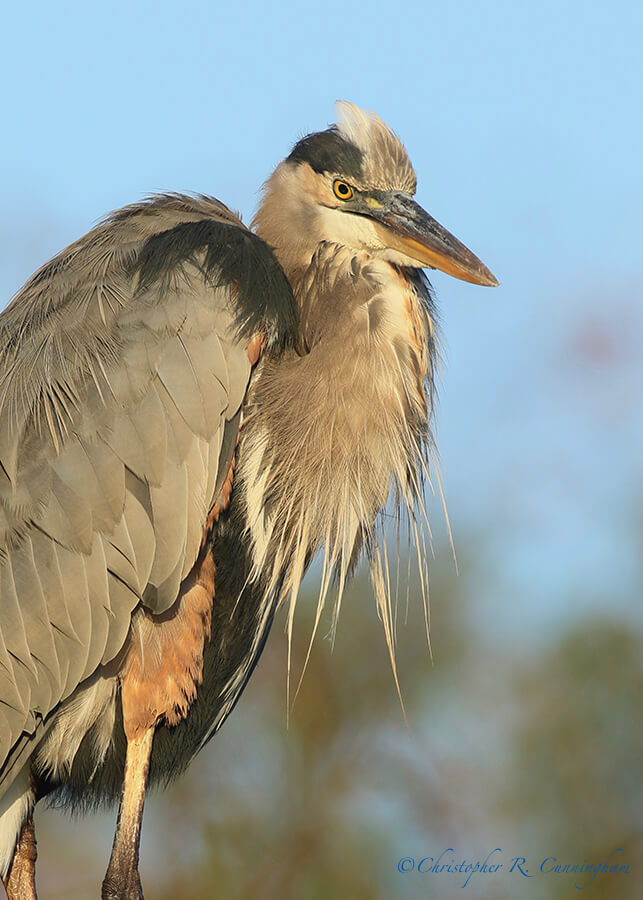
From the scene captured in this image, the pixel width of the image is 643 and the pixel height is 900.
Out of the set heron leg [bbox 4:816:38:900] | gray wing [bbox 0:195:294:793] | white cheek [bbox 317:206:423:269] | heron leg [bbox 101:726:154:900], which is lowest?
heron leg [bbox 4:816:38:900]

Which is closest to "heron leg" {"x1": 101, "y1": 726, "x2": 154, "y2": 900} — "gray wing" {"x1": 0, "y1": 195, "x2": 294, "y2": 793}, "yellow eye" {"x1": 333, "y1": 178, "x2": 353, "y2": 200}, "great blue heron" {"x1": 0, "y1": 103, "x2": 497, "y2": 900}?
"great blue heron" {"x1": 0, "y1": 103, "x2": 497, "y2": 900}

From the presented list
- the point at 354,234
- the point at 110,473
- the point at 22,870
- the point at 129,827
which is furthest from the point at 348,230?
the point at 22,870

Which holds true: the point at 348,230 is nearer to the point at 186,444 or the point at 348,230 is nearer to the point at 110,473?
the point at 186,444

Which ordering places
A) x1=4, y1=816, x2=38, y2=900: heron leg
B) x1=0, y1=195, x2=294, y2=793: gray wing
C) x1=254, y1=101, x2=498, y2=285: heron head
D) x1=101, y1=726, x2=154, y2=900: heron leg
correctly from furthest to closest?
x1=4, y1=816, x2=38, y2=900: heron leg < x1=254, y1=101, x2=498, y2=285: heron head < x1=101, y1=726, x2=154, y2=900: heron leg < x1=0, y1=195, x2=294, y2=793: gray wing

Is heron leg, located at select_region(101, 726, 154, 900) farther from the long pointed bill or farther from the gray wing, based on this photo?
the long pointed bill

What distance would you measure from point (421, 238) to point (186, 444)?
948mm

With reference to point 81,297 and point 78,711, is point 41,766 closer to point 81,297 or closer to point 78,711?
point 78,711

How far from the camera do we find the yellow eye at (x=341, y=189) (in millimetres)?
3832

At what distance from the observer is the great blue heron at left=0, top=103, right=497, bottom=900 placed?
11.3 ft

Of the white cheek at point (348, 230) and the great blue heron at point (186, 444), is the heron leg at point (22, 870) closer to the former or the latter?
the great blue heron at point (186, 444)

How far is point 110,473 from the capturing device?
135 inches

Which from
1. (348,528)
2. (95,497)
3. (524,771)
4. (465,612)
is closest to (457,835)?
(524,771)

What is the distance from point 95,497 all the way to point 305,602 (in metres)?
4.31

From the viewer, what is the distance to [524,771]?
315 inches
